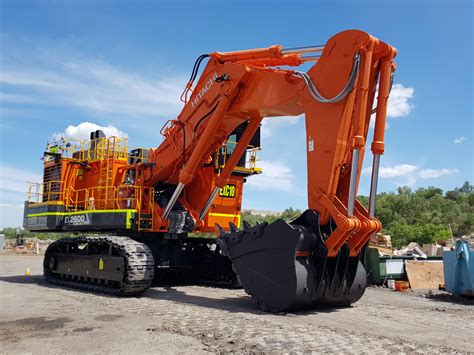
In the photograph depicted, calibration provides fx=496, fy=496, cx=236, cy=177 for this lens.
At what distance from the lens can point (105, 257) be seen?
11648 millimetres

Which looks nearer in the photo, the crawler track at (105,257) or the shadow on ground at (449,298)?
the crawler track at (105,257)

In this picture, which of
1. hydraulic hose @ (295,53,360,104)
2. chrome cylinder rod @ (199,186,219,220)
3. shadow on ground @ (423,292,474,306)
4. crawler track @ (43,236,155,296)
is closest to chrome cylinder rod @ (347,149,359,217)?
hydraulic hose @ (295,53,360,104)

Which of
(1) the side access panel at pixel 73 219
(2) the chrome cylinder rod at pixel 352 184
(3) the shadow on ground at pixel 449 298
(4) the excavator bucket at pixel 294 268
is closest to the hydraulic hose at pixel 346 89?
(2) the chrome cylinder rod at pixel 352 184

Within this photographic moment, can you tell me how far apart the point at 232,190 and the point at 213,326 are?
610 centimetres

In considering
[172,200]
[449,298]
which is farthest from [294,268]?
[449,298]

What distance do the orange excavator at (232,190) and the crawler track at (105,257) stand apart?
0.10 feet

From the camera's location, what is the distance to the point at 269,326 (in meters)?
7.26

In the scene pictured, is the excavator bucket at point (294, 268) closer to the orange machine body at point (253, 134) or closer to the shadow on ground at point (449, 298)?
the orange machine body at point (253, 134)

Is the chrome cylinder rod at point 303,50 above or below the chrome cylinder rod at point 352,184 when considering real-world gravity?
above

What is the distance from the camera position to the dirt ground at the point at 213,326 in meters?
6.17

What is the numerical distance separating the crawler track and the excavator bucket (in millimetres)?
2517

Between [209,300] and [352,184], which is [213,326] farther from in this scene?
[352,184]

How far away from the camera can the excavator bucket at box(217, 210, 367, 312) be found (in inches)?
324

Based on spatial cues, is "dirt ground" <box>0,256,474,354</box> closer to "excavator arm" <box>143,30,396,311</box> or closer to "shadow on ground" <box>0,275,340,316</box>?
"shadow on ground" <box>0,275,340,316</box>
